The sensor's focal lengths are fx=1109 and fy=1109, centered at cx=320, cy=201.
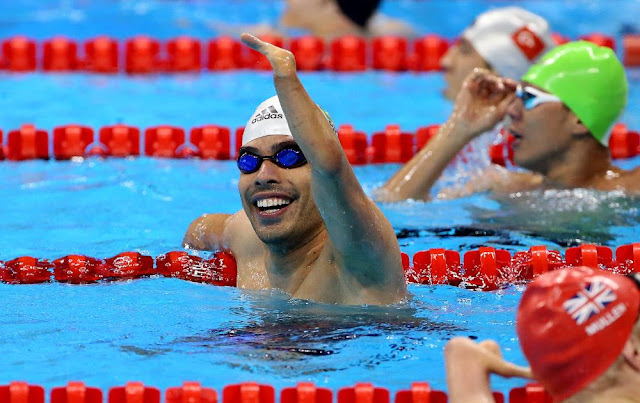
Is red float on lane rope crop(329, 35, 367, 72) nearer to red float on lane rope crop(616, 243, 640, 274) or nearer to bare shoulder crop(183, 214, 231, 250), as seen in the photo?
bare shoulder crop(183, 214, 231, 250)

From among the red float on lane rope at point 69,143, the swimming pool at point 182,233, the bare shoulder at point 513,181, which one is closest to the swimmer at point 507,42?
the bare shoulder at point 513,181

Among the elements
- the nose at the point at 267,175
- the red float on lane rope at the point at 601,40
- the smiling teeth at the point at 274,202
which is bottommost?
the smiling teeth at the point at 274,202

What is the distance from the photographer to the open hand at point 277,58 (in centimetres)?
278

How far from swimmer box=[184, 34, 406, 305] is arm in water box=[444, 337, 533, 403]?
63cm

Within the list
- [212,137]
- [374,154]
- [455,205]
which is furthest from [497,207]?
[212,137]

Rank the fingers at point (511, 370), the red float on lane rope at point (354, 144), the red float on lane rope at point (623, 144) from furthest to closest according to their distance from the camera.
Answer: the red float on lane rope at point (623, 144)
the red float on lane rope at point (354, 144)
the fingers at point (511, 370)

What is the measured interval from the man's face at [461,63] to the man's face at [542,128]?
3.75 feet

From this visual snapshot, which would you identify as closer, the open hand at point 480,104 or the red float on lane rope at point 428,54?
the open hand at point 480,104

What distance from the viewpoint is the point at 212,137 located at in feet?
20.1

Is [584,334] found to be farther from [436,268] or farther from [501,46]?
[501,46]

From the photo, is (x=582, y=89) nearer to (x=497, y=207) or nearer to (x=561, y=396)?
→ (x=497, y=207)

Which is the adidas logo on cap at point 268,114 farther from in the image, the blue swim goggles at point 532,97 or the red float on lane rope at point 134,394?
the blue swim goggles at point 532,97

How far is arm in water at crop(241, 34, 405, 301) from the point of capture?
2799 millimetres

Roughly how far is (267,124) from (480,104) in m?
1.77
